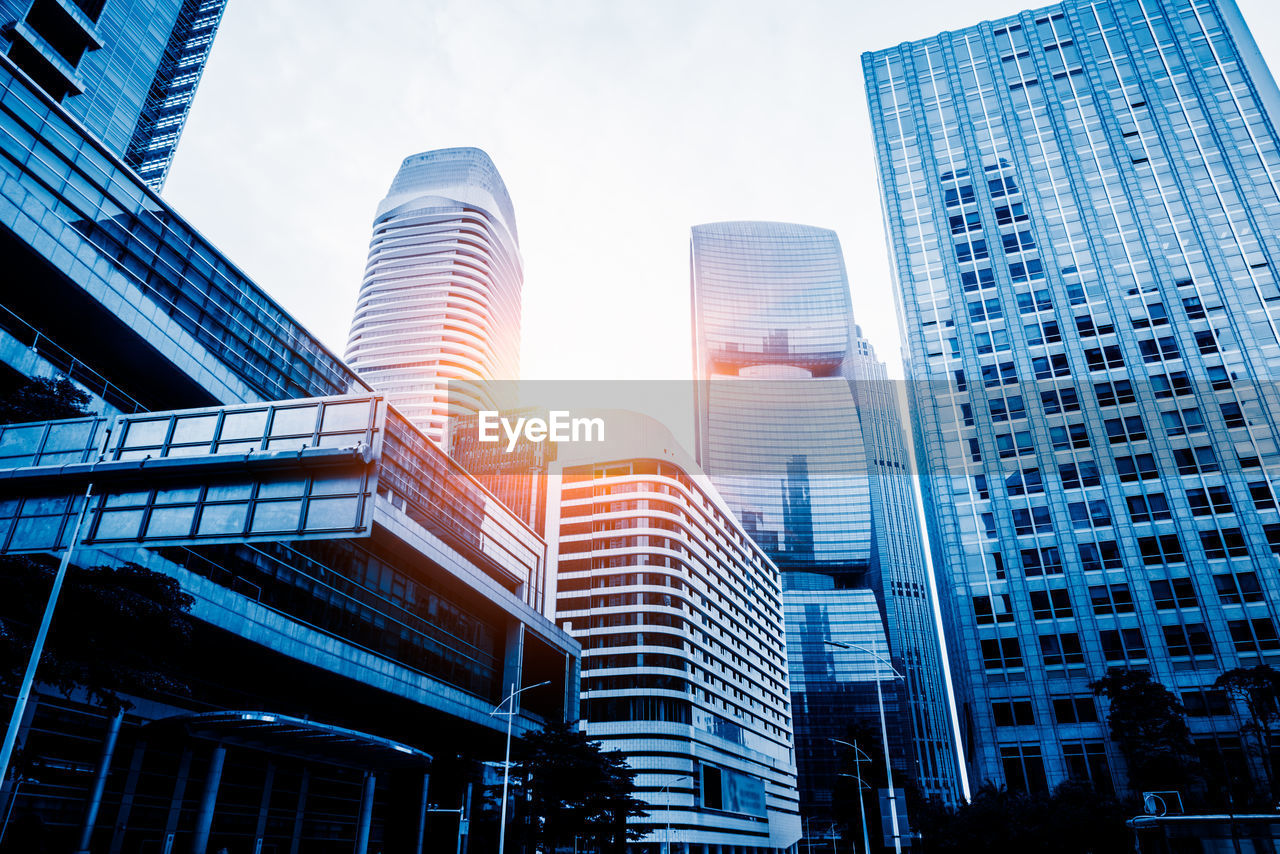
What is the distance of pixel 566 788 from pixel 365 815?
11510mm

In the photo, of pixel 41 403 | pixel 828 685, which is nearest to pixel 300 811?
pixel 41 403

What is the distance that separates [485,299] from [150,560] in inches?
5857

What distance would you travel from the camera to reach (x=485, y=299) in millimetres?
176750

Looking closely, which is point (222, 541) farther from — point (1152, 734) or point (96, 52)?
point (96, 52)

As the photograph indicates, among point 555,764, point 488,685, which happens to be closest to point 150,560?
point 555,764

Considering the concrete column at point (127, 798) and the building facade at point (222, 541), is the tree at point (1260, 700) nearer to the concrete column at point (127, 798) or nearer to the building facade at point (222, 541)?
the building facade at point (222, 541)

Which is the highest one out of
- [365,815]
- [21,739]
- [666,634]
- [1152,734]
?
[666,634]

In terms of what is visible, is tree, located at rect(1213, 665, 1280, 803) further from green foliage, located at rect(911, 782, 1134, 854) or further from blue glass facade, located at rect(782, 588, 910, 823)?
blue glass facade, located at rect(782, 588, 910, 823)

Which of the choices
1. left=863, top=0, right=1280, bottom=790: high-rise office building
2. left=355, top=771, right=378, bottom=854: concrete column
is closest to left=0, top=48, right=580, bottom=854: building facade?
left=355, top=771, right=378, bottom=854: concrete column

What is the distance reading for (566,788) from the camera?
48.5 metres

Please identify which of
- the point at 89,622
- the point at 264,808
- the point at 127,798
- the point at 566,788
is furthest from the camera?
the point at 566,788

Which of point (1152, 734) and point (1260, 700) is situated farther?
point (1152, 734)

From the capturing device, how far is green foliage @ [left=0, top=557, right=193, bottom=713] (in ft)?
67.9

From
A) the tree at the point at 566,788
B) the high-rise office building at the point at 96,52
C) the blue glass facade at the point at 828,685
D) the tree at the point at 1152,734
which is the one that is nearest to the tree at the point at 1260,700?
the tree at the point at 1152,734
